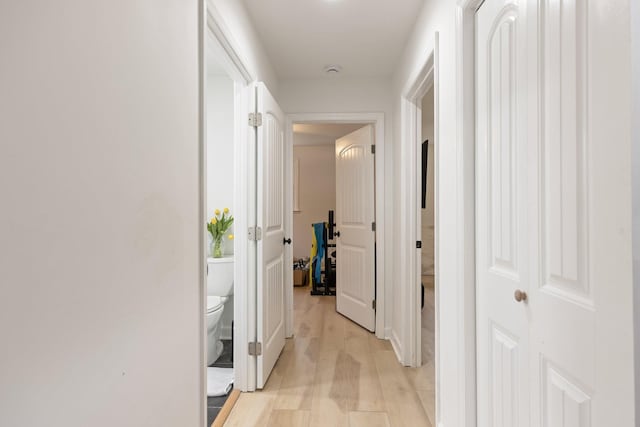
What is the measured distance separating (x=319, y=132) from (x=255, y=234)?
3336 mm

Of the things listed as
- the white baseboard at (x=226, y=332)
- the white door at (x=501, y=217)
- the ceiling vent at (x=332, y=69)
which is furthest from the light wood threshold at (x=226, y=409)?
the ceiling vent at (x=332, y=69)

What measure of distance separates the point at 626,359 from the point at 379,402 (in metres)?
1.75

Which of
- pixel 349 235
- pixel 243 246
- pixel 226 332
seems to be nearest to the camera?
pixel 243 246

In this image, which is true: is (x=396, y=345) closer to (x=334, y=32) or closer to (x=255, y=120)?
(x=255, y=120)

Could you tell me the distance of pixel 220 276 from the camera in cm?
296

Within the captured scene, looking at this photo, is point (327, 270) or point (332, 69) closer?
point (332, 69)

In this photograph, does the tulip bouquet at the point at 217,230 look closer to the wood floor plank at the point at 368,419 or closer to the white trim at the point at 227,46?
the white trim at the point at 227,46

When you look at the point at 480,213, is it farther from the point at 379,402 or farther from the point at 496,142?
the point at 379,402

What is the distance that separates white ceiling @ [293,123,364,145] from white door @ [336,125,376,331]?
41.2 inches

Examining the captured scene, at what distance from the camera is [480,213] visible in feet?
4.65

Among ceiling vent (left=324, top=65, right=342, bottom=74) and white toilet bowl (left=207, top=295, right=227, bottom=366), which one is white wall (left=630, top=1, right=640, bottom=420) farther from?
ceiling vent (left=324, top=65, right=342, bottom=74)

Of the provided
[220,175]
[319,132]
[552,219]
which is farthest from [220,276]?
[319,132]

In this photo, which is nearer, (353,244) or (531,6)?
(531,6)

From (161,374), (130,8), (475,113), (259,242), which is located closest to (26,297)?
(161,374)
